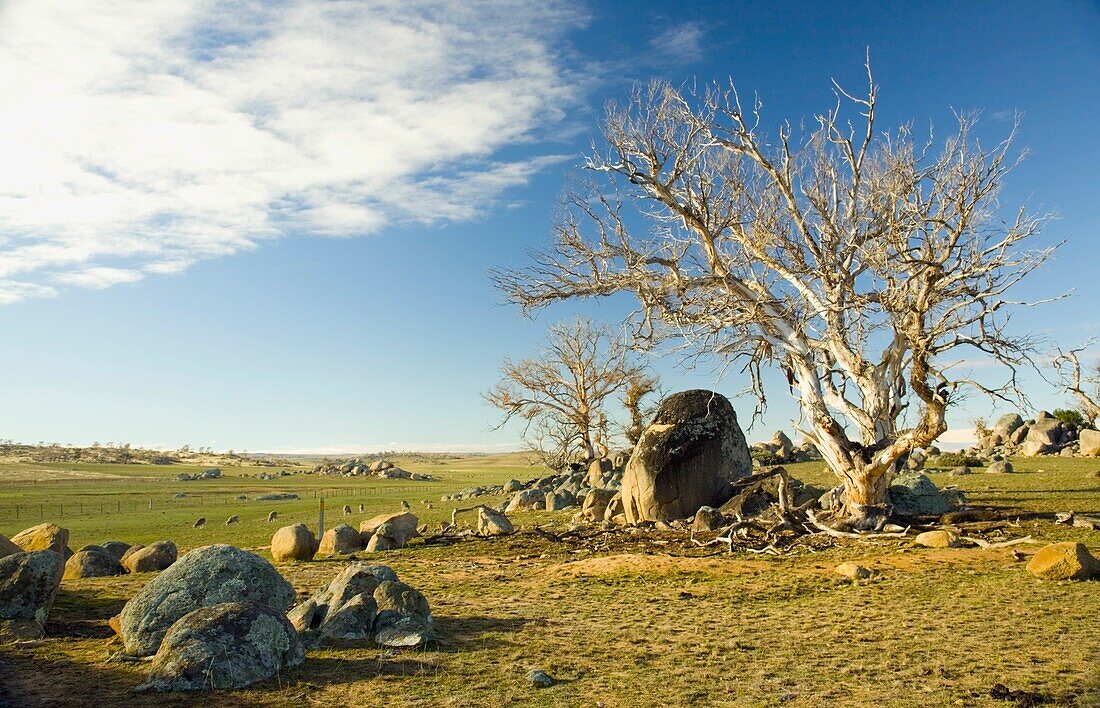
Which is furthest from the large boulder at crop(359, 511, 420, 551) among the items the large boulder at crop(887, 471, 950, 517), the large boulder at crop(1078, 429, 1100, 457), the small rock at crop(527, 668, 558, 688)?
the large boulder at crop(1078, 429, 1100, 457)

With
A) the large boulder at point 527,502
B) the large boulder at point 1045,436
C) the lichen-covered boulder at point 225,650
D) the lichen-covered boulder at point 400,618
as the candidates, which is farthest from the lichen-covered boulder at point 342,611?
the large boulder at point 1045,436

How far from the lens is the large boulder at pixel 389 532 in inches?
790

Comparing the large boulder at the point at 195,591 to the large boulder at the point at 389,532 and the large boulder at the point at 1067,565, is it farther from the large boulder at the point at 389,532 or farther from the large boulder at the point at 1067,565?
the large boulder at the point at 1067,565

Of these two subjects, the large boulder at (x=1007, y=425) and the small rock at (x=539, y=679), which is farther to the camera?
the large boulder at (x=1007, y=425)

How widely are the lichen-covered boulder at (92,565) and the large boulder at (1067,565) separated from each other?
18335mm

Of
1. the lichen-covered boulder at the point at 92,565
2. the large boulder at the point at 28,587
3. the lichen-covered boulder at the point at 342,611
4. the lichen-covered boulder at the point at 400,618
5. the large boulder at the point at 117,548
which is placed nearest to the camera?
the lichen-covered boulder at the point at 400,618

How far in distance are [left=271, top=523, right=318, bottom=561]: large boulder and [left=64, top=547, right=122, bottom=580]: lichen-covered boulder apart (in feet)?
11.1

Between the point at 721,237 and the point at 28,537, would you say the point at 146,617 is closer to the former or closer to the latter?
the point at 28,537

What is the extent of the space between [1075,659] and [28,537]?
62.7 feet

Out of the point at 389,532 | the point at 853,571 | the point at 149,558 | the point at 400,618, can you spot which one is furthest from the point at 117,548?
the point at 853,571

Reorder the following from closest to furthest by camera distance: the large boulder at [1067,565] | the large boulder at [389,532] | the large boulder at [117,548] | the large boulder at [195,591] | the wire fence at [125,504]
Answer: the large boulder at [195,591], the large boulder at [1067,565], the large boulder at [117,548], the large boulder at [389,532], the wire fence at [125,504]

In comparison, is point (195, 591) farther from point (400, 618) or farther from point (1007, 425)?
point (1007, 425)

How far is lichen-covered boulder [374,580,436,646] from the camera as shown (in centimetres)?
931

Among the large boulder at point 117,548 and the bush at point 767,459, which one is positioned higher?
the bush at point 767,459
